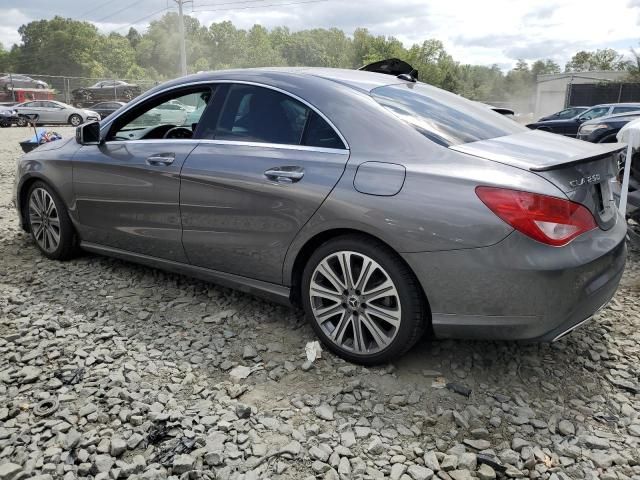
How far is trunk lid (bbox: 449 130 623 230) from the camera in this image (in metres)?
2.52

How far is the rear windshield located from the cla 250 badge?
0.56 m

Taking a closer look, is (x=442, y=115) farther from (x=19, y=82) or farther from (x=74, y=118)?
(x=19, y=82)

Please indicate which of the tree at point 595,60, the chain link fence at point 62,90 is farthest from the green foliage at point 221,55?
the chain link fence at point 62,90

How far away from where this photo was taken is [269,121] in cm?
329

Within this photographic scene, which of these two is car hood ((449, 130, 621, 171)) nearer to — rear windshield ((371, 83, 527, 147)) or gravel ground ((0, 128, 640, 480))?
rear windshield ((371, 83, 527, 147))

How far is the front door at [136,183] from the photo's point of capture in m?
3.62

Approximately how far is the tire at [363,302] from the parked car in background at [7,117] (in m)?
25.3

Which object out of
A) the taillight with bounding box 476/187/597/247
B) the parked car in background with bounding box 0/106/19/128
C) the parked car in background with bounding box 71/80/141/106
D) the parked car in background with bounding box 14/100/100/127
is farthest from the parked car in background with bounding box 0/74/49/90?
the taillight with bounding box 476/187/597/247

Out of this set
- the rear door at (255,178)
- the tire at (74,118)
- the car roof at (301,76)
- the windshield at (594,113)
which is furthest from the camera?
the tire at (74,118)

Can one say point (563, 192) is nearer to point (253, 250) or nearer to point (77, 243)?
point (253, 250)

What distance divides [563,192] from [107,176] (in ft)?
9.96

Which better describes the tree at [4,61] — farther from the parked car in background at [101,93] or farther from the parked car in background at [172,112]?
the parked car in background at [172,112]

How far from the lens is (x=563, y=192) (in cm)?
247

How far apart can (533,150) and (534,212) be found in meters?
0.53
